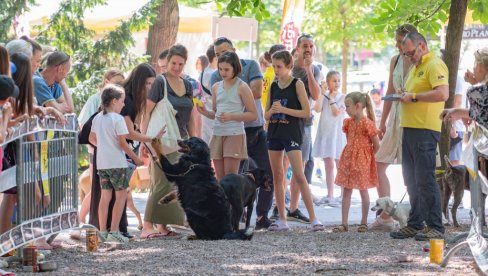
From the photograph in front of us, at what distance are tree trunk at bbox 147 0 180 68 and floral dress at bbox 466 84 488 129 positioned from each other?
35.0 ft

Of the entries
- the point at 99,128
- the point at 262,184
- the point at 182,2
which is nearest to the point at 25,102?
the point at 99,128

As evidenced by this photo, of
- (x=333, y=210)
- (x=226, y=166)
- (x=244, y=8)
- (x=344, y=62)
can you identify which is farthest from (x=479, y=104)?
(x=344, y=62)

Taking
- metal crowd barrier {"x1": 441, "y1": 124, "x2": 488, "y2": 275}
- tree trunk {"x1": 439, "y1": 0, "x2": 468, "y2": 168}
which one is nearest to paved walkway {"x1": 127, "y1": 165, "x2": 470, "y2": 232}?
tree trunk {"x1": 439, "y1": 0, "x2": 468, "y2": 168}

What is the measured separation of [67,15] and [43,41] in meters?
0.55

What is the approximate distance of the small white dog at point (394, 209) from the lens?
1173 cm

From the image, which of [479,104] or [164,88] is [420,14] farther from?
[479,104]

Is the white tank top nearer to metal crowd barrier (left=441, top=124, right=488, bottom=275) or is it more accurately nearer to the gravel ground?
the gravel ground

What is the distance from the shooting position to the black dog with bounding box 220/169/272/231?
Answer: 1105cm

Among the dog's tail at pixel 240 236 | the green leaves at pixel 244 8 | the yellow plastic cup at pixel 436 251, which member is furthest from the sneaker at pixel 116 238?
the green leaves at pixel 244 8

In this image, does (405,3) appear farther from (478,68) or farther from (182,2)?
(182,2)

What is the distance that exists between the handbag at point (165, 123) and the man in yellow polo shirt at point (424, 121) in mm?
2269

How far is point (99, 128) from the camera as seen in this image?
1089 centimetres

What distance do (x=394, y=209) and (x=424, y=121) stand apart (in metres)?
1.18

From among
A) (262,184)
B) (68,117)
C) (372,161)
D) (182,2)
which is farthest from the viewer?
(182,2)
